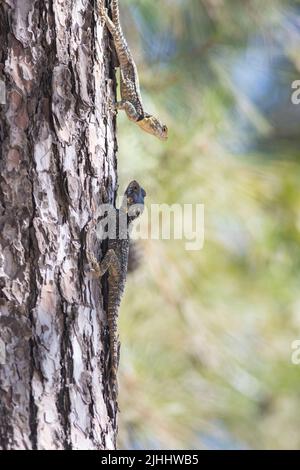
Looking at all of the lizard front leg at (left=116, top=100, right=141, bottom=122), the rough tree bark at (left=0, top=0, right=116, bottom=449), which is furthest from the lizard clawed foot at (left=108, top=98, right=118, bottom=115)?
the lizard front leg at (left=116, top=100, right=141, bottom=122)

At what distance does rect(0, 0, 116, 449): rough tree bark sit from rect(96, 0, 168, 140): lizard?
171mm

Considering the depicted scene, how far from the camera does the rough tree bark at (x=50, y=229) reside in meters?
1.58

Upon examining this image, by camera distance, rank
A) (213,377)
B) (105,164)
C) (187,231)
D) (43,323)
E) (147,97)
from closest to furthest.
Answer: (43,323) < (105,164) < (147,97) < (187,231) < (213,377)

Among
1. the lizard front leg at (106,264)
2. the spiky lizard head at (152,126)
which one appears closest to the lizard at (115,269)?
the lizard front leg at (106,264)

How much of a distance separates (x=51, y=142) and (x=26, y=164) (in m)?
0.08

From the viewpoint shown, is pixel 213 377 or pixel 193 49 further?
pixel 213 377

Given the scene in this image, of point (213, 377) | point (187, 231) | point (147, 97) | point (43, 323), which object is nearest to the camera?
point (43, 323)

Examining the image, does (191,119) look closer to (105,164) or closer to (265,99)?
(265,99)

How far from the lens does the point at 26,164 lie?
5.41 ft

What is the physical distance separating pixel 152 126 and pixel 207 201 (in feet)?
2.05

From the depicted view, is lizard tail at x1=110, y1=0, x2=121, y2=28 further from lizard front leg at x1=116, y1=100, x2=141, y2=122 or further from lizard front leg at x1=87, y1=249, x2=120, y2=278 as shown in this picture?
lizard front leg at x1=87, y1=249, x2=120, y2=278

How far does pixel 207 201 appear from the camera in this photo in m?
3.01

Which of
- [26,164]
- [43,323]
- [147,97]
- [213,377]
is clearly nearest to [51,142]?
[26,164]

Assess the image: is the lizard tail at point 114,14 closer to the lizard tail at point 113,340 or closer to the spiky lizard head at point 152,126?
the spiky lizard head at point 152,126
